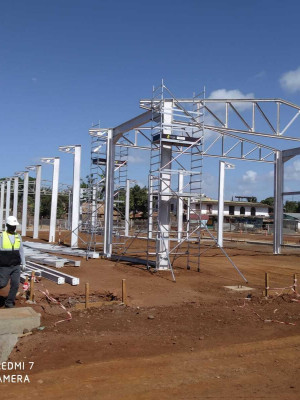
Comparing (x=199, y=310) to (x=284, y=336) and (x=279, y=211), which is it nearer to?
(x=284, y=336)

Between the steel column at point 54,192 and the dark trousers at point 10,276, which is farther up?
the steel column at point 54,192

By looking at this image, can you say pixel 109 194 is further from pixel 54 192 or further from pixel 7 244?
pixel 7 244

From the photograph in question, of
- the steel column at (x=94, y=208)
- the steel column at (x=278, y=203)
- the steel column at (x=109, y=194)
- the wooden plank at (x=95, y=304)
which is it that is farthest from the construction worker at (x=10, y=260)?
the steel column at (x=278, y=203)

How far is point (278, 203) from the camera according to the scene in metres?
27.1

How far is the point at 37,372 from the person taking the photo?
5805 millimetres

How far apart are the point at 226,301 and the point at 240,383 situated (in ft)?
18.2

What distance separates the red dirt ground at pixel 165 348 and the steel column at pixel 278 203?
1551 centimetres

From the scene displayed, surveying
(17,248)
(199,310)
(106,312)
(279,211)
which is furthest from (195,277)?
(279,211)

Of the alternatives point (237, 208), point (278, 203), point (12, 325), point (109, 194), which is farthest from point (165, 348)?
point (237, 208)

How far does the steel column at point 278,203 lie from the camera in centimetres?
2675

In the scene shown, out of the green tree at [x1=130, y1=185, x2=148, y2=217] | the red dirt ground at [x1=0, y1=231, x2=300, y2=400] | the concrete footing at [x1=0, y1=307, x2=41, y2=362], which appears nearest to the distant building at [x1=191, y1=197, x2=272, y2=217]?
the green tree at [x1=130, y1=185, x2=148, y2=217]

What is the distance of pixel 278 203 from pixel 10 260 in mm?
21720

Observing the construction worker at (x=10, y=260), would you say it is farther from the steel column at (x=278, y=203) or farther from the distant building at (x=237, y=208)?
the distant building at (x=237, y=208)

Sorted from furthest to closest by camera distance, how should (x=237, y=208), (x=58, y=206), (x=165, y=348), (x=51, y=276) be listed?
(x=237, y=208) → (x=58, y=206) → (x=51, y=276) → (x=165, y=348)
